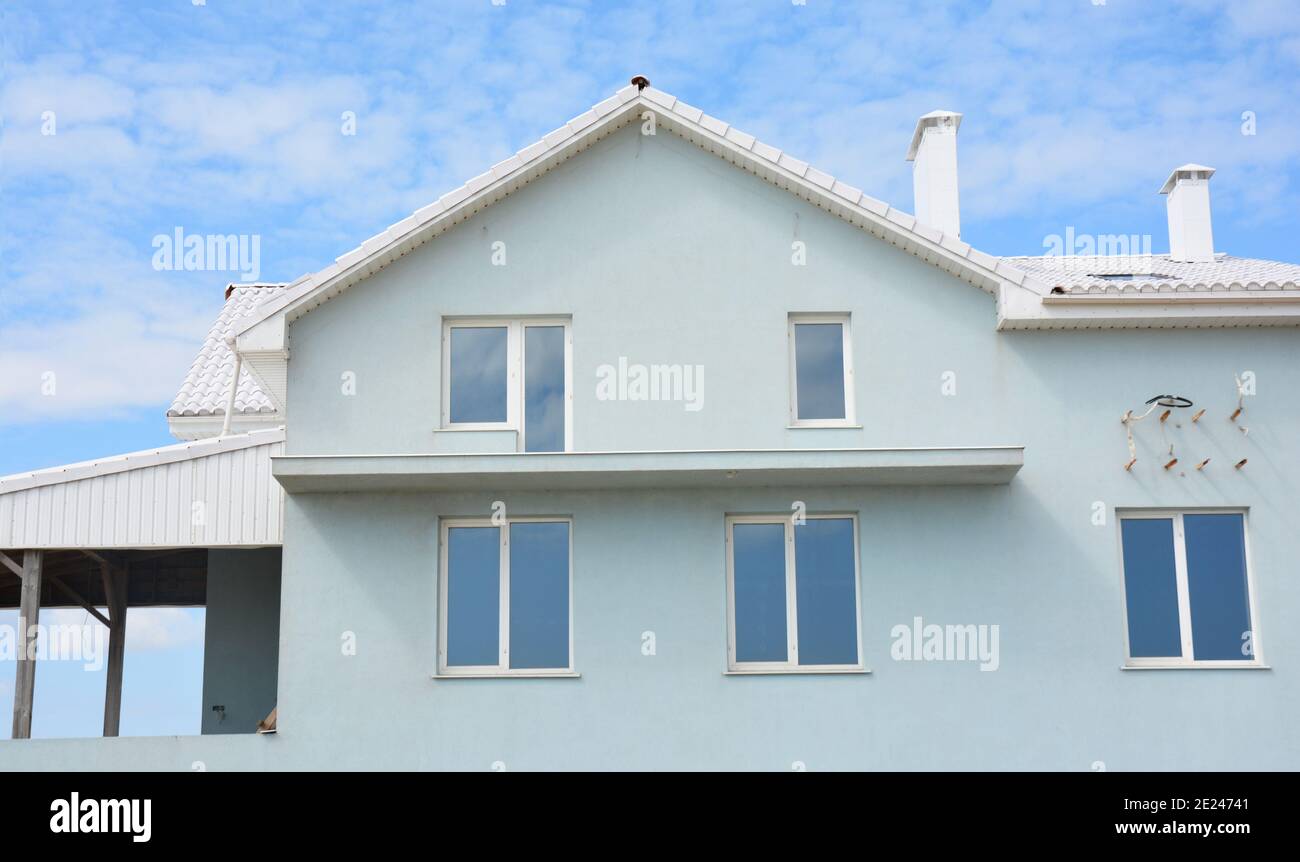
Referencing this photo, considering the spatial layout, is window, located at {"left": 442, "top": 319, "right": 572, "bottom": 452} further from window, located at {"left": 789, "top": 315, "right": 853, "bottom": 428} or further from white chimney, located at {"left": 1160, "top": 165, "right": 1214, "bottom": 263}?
white chimney, located at {"left": 1160, "top": 165, "right": 1214, "bottom": 263}

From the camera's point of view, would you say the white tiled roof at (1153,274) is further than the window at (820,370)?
No

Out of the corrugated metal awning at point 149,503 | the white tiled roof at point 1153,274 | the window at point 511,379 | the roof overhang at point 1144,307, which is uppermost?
the white tiled roof at point 1153,274

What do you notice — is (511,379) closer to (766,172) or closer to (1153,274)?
(766,172)

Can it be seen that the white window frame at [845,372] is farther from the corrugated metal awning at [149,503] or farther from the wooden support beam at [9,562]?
the wooden support beam at [9,562]

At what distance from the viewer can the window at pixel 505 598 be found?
15.6 meters

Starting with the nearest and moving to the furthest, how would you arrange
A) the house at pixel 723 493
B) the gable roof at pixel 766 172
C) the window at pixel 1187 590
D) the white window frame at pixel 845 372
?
the house at pixel 723 493 → the window at pixel 1187 590 → the gable roof at pixel 766 172 → the white window frame at pixel 845 372

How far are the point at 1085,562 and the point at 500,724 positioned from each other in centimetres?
690

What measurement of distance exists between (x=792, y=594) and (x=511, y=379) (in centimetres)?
409

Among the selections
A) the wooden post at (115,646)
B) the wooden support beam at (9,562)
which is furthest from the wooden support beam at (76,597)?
the wooden support beam at (9,562)

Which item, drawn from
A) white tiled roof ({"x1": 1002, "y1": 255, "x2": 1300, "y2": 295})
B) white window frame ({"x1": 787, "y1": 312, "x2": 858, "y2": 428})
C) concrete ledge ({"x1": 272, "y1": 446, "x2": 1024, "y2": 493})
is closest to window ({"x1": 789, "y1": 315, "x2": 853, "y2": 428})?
white window frame ({"x1": 787, "y1": 312, "x2": 858, "y2": 428})

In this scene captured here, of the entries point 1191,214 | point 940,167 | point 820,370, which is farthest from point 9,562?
point 1191,214

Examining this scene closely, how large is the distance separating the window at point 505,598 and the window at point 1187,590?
21.4ft

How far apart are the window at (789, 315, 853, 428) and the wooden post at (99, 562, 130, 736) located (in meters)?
10.2
